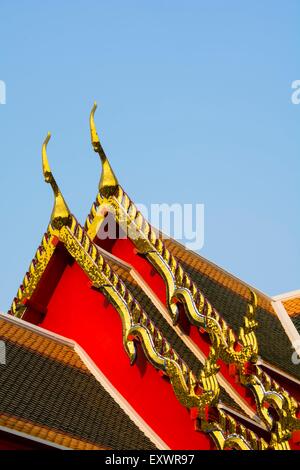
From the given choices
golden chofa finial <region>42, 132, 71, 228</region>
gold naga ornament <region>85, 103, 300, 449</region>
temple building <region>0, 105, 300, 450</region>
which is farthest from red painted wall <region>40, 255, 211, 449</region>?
gold naga ornament <region>85, 103, 300, 449</region>

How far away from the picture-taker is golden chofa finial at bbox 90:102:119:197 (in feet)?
42.5

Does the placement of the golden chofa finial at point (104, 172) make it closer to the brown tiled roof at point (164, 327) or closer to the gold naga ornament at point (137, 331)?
the gold naga ornament at point (137, 331)

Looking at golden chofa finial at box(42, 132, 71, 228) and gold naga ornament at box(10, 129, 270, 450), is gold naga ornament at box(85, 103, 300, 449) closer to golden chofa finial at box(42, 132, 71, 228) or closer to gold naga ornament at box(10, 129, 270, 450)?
gold naga ornament at box(10, 129, 270, 450)

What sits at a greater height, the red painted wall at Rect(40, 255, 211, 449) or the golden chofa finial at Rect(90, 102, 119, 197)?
the golden chofa finial at Rect(90, 102, 119, 197)

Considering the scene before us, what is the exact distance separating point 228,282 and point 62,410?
6.59m

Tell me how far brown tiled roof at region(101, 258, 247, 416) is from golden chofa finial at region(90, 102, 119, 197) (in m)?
1.03

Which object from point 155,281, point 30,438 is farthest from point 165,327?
point 30,438

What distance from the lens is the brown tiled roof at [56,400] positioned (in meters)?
10.0

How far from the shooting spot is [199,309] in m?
12.1

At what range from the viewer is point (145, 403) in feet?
37.8
